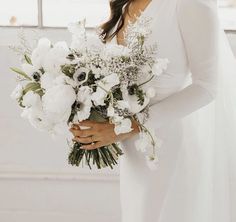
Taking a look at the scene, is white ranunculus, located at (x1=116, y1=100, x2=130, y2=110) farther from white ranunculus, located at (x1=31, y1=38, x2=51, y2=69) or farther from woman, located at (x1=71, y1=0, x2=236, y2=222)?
white ranunculus, located at (x1=31, y1=38, x2=51, y2=69)

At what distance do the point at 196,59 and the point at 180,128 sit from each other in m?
0.25

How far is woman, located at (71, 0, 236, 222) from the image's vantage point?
1.40 meters

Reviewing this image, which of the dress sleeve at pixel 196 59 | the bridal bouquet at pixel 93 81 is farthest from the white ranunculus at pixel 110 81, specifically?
the dress sleeve at pixel 196 59

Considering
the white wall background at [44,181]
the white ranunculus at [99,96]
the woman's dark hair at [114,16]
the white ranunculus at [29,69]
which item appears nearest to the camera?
the white ranunculus at [99,96]

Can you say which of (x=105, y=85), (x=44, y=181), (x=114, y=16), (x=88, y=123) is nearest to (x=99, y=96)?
(x=105, y=85)

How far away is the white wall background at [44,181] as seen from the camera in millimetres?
2408

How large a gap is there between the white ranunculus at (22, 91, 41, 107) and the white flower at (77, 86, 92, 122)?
0.13m

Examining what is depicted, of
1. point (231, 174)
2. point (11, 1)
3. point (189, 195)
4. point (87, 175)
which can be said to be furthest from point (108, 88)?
point (11, 1)

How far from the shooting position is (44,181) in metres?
2.45

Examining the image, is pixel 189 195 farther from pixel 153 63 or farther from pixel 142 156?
pixel 153 63

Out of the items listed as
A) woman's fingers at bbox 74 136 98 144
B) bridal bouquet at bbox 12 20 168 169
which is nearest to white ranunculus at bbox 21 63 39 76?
bridal bouquet at bbox 12 20 168 169

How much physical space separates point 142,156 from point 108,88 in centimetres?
35

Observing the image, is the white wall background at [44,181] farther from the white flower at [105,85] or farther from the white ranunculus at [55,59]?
the white flower at [105,85]

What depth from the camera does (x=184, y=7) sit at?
1374mm
